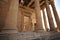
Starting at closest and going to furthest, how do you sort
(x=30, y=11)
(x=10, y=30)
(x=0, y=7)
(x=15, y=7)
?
(x=10, y=30)
(x=15, y=7)
(x=0, y=7)
(x=30, y=11)

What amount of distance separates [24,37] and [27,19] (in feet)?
23.9

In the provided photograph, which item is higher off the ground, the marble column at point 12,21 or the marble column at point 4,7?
the marble column at point 4,7

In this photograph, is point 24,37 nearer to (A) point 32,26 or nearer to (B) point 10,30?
(B) point 10,30

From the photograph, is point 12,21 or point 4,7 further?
point 4,7

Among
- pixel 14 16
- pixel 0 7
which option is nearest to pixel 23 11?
pixel 0 7

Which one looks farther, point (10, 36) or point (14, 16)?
point (14, 16)

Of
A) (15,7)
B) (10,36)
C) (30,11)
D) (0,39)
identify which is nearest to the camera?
(0,39)

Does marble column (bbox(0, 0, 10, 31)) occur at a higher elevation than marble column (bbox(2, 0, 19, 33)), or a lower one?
higher

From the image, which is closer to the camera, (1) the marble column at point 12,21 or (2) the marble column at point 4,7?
(1) the marble column at point 12,21

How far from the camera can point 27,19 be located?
36.0 feet

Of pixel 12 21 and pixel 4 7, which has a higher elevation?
pixel 4 7

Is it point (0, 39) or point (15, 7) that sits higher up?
point (15, 7)

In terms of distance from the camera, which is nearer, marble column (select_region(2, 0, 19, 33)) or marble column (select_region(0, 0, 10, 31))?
marble column (select_region(2, 0, 19, 33))

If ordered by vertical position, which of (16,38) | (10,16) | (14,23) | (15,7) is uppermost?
(15,7)
